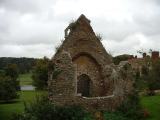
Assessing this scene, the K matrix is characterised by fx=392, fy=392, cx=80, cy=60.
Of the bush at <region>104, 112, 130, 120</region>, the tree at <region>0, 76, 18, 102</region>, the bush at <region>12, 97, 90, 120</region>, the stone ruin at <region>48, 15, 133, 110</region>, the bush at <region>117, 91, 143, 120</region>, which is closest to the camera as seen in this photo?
the bush at <region>12, 97, 90, 120</region>

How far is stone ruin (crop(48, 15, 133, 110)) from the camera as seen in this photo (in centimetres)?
2198

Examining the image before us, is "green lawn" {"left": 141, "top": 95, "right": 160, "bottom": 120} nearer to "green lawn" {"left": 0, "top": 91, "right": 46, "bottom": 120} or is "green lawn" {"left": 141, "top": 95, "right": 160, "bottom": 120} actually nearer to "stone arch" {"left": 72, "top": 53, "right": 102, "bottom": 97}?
"stone arch" {"left": 72, "top": 53, "right": 102, "bottom": 97}

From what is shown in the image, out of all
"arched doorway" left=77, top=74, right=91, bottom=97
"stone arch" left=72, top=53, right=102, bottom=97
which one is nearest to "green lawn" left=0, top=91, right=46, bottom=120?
"arched doorway" left=77, top=74, right=91, bottom=97

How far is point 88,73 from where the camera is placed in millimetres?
27141

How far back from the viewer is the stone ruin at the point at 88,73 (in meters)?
22.0

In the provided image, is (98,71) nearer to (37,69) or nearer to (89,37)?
(89,37)

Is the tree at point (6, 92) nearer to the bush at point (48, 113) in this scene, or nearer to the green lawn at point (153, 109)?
the green lawn at point (153, 109)

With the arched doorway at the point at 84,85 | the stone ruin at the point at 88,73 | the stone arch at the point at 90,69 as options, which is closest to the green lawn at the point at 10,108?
the arched doorway at the point at 84,85

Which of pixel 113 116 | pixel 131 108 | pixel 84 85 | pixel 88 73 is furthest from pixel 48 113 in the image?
pixel 84 85

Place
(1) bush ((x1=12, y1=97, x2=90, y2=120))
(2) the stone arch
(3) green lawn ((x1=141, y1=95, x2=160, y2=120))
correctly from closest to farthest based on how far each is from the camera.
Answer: (1) bush ((x1=12, y1=97, x2=90, y2=120)) → (3) green lawn ((x1=141, y1=95, x2=160, y2=120)) → (2) the stone arch

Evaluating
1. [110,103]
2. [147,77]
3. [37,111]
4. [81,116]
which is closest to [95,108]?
[110,103]

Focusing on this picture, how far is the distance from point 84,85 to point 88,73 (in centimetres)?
121

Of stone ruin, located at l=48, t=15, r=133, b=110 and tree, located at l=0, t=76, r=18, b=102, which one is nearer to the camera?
stone ruin, located at l=48, t=15, r=133, b=110

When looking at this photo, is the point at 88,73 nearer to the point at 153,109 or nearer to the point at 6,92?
the point at 153,109
